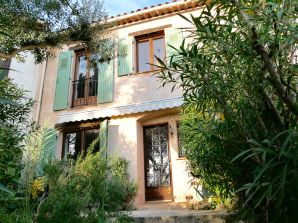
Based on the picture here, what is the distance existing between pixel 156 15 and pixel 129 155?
5417mm

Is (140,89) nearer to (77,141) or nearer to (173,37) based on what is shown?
(173,37)

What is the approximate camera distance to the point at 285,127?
2.24 meters

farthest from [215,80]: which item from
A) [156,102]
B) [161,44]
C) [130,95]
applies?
[161,44]

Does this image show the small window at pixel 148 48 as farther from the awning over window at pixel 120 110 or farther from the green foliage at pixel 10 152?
the green foliage at pixel 10 152

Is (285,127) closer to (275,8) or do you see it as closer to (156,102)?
(275,8)

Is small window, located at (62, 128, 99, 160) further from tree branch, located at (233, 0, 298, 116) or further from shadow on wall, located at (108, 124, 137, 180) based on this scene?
tree branch, located at (233, 0, 298, 116)

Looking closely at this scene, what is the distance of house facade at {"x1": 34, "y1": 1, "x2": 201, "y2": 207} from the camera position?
950 centimetres

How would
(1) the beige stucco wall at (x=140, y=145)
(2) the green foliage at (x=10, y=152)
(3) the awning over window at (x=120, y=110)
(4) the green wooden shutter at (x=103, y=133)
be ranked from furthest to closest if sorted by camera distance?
(4) the green wooden shutter at (x=103, y=133) → (3) the awning over window at (x=120, y=110) → (1) the beige stucco wall at (x=140, y=145) → (2) the green foliage at (x=10, y=152)

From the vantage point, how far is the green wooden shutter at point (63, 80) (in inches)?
439

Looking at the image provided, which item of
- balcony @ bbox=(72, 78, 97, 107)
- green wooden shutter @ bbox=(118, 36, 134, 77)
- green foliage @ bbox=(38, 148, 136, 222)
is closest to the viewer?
green foliage @ bbox=(38, 148, 136, 222)

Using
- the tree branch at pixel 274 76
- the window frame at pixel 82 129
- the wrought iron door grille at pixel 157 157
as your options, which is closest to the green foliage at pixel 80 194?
the tree branch at pixel 274 76

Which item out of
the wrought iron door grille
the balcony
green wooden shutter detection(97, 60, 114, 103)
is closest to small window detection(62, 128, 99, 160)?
the balcony

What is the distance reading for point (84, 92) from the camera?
1135 centimetres

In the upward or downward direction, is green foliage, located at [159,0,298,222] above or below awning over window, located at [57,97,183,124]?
below
